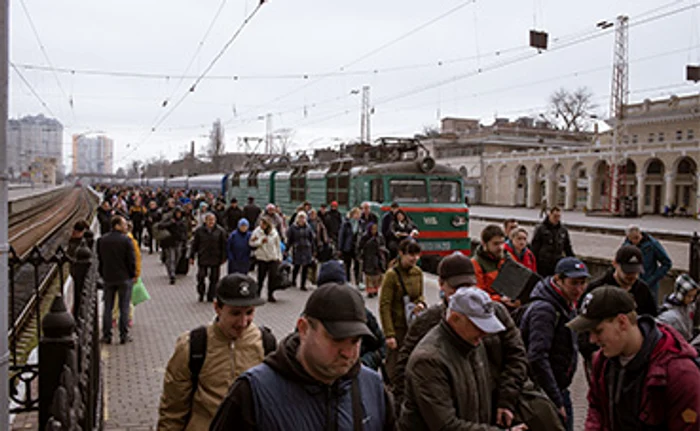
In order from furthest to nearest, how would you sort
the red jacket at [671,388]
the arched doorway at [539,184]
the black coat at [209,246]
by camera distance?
the arched doorway at [539,184], the black coat at [209,246], the red jacket at [671,388]

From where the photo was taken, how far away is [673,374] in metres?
3.34

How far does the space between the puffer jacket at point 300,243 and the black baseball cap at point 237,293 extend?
31.8ft

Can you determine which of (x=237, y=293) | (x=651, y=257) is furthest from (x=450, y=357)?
(x=651, y=257)

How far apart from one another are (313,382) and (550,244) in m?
8.32

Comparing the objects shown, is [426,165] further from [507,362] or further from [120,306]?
[507,362]

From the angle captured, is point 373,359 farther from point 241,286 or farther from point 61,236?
point 61,236

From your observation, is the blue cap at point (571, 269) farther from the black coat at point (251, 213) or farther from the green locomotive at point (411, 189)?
the black coat at point (251, 213)

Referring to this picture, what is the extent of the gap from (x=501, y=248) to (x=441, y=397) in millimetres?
3505

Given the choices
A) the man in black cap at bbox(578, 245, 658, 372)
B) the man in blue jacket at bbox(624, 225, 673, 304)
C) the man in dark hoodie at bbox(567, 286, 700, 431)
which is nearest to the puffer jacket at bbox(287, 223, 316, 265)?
the man in blue jacket at bbox(624, 225, 673, 304)

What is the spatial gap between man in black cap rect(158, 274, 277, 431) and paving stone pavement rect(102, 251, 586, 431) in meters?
2.77

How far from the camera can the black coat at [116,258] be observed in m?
9.25

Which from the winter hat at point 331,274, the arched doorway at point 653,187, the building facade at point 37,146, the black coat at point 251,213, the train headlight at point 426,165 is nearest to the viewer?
the winter hat at point 331,274

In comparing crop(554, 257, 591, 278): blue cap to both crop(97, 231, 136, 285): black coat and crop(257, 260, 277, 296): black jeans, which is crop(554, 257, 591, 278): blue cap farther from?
crop(257, 260, 277, 296): black jeans

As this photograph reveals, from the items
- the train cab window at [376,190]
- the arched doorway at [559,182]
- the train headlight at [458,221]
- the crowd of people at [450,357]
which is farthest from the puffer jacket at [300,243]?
the arched doorway at [559,182]
